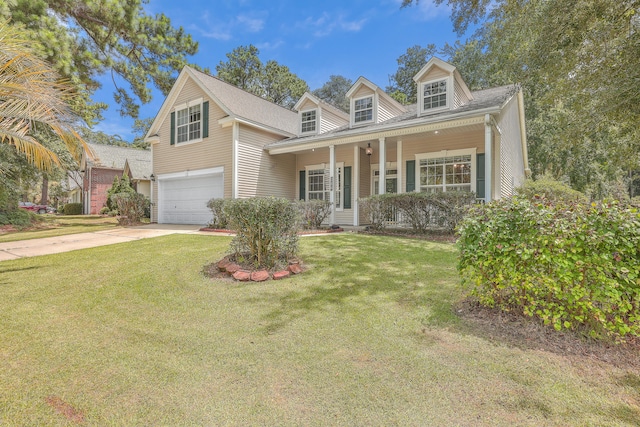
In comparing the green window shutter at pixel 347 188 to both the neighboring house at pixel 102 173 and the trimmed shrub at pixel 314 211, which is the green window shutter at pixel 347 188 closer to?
the trimmed shrub at pixel 314 211

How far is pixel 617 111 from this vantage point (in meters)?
7.27

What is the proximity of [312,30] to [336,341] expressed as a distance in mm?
18464

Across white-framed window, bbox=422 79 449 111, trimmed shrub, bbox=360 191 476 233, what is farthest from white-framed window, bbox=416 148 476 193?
trimmed shrub, bbox=360 191 476 233

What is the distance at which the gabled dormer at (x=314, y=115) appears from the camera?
1370 centimetres

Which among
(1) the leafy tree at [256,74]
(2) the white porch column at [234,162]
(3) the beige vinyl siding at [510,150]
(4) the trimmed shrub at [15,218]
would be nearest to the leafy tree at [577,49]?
(3) the beige vinyl siding at [510,150]

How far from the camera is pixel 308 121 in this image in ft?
46.2

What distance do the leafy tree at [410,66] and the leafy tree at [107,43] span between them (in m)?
21.3

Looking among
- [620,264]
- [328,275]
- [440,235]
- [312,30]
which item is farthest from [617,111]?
[312,30]

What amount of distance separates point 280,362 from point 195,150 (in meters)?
12.8

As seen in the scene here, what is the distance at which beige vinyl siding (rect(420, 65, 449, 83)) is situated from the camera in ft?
35.7

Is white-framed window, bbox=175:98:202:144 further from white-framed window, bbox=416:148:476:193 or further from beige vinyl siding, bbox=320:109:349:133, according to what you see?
white-framed window, bbox=416:148:476:193

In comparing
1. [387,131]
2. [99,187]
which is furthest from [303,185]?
[99,187]

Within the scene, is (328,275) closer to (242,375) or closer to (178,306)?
(178,306)

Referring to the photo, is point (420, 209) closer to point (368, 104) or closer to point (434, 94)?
point (434, 94)
